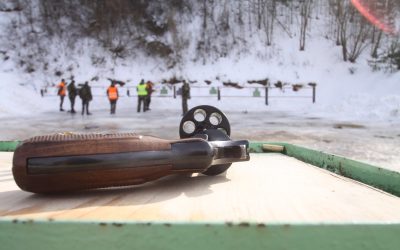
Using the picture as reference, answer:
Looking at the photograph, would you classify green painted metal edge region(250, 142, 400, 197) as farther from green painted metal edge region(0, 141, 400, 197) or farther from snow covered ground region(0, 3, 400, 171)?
snow covered ground region(0, 3, 400, 171)

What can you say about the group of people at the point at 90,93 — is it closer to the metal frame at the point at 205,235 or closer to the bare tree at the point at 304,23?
the bare tree at the point at 304,23

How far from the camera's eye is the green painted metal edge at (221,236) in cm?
83

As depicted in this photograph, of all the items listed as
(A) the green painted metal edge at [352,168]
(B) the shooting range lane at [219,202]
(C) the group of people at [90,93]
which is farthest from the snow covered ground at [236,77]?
(B) the shooting range lane at [219,202]

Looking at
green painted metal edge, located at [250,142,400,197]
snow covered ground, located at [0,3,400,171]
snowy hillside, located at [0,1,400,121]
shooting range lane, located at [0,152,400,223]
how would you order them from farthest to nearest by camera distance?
1. snowy hillside, located at [0,1,400,121]
2. snow covered ground, located at [0,3,400,171]
3. green painted metal edge, located at [250,142,400,197]
4. shooting range lane, located at [0,152,400,223]

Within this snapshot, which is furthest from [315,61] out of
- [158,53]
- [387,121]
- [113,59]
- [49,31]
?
[49,31]

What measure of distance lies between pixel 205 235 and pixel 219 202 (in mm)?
327

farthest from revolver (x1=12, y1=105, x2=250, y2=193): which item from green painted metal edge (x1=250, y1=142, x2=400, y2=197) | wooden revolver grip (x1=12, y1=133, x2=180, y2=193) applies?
green painted metal edge (x1=250, y1=142, x2=400, y2=197)

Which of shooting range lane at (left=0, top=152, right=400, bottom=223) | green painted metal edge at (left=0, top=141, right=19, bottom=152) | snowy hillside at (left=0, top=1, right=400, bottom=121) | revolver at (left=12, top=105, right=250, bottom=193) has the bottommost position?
green painted metal edge at (left=0, top=141, right=19, bottom=152)

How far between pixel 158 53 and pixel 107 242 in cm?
2810

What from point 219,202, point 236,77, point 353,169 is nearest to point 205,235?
point 219,202

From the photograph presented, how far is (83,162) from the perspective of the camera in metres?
1.08

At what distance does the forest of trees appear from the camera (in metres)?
28.2

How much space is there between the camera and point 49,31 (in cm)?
2941

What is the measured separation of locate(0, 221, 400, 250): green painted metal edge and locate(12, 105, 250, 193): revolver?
0.86 ft
